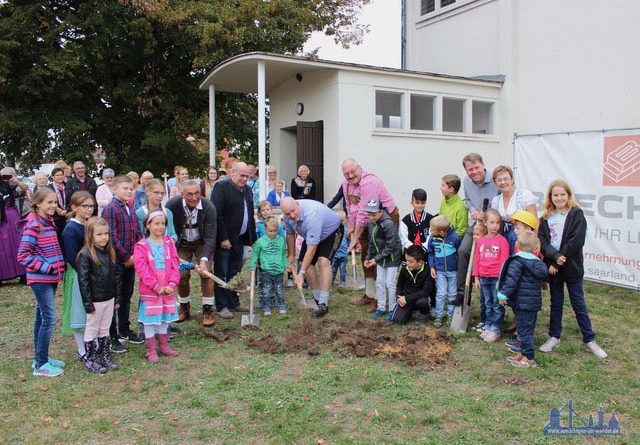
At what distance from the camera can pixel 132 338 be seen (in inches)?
228

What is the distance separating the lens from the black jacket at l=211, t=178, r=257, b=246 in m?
6.54

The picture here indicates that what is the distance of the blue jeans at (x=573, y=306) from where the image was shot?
519 cm

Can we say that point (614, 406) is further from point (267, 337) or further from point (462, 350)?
point (267, 337)

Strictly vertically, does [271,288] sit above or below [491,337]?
above

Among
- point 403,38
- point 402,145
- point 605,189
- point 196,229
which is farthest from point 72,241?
point 403,38

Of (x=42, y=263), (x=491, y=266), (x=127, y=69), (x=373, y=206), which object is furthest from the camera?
(x=127, y=69)

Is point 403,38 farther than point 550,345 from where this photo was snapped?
Yes

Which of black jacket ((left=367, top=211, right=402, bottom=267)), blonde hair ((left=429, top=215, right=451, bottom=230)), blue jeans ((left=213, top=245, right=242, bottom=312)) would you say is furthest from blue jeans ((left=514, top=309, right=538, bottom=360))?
blue jeans ((left=213, top=245, right=242, bottom=312))

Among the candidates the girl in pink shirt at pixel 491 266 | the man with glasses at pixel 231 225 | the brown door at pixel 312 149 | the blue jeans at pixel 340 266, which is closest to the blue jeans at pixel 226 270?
the man with glasses at pixel 231 225

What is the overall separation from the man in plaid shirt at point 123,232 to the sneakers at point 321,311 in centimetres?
229

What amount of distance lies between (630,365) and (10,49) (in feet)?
57.6

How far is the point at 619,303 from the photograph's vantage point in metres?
7.13

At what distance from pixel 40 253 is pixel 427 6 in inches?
560

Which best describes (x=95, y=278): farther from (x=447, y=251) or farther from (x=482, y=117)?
(x=482, y=117)
